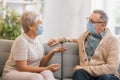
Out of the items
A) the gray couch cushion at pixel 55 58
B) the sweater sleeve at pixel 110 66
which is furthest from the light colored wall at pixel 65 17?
the sweater sleeve at pixel 110 66

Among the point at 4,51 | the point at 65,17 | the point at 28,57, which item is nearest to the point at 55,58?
the point at 28,57

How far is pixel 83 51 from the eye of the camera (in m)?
2.79

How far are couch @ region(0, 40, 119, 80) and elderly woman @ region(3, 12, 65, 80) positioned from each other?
22 cm

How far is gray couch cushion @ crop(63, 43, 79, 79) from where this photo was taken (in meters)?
2.90

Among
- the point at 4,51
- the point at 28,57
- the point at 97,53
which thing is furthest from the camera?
the point at 4,51

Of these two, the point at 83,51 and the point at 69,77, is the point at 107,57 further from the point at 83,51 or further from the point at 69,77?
the point at 69,77

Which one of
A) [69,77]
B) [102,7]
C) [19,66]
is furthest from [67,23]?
[19,66]

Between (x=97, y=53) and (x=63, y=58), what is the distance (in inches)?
15.8

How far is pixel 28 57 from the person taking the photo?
101 inches

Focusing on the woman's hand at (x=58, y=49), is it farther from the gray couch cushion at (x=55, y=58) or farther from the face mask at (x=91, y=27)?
the face mask at (x=91, y=27)

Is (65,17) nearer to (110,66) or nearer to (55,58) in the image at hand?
(55,58)

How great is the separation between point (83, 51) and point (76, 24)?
1367 millimetres

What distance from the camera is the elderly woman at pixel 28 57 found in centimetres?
245

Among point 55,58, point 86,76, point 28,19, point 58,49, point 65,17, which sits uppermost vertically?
point 28,19
